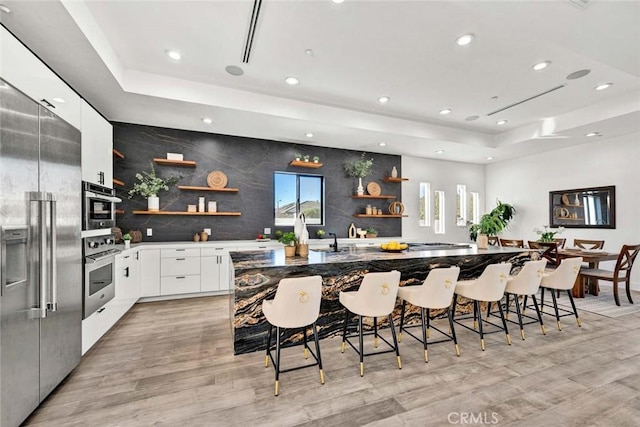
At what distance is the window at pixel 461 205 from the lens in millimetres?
7594

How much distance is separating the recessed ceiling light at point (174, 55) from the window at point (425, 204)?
19.2 ft

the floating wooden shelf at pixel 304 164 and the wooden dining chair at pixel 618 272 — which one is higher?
the floating wooden shelf at pixel 304 164

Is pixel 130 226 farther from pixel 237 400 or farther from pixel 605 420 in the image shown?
pixel 605 420

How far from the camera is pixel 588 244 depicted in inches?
219

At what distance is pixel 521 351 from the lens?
111 inches

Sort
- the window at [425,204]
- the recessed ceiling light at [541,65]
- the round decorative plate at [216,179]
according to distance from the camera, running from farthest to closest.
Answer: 1. the window at [425,204]
2. the round decorative plate at [216,179]
3. the recessed ceiling light at [541,65]

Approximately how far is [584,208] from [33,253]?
825 centimetres

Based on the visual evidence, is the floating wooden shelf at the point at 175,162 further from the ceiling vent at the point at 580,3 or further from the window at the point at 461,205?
the window at the point at 461,205

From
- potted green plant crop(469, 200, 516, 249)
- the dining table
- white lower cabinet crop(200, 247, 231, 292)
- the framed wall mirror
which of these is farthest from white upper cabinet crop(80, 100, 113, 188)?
the framed wall mirror

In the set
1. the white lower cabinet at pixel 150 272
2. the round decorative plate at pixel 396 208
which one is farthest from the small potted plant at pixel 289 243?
the round decorative plate at pixel 396 208

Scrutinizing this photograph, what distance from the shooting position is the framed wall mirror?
545cm

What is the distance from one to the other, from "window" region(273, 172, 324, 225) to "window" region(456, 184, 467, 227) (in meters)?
3.92

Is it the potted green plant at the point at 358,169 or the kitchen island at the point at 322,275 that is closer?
the kitchen island at the point at 322,275

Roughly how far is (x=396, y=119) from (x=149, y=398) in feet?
16.3
